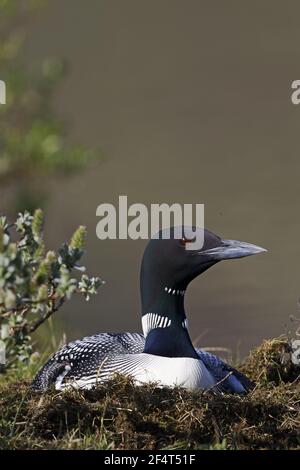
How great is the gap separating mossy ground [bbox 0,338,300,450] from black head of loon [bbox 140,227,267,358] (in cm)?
56

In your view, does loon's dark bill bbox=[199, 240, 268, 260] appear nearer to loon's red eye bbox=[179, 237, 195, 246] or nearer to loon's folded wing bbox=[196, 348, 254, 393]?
loon's red eye bbox=[179, 237, 195, 246]

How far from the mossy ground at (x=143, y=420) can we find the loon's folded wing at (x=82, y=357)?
387 millimetres

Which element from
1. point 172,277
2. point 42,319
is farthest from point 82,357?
point 42,319

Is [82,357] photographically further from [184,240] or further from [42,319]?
[42,319]

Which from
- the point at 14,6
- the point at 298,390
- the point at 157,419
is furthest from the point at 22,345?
the point at 298,390

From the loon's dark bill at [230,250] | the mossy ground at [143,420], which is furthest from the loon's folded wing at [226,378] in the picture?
the loon's dark bill at [230,250]

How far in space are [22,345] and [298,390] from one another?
66.2 inches

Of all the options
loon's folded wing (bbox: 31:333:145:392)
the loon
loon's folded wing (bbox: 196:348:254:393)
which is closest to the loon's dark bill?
the loon

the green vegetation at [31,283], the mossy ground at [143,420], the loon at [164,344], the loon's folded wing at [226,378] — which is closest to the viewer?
the green vegetation at [31,283]

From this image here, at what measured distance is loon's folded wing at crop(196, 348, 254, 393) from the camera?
15.6ft

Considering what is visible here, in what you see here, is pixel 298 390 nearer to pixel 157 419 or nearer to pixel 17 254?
pixel 157 419

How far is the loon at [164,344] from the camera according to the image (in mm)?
4645

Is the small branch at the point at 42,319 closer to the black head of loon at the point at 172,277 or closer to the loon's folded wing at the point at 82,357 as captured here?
the loon's folded wing at the point at 82,357

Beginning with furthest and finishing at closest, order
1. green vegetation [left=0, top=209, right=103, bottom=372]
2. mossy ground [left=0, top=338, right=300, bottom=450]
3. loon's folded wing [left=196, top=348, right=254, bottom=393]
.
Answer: loon's folded wing [left=196, top=348, right=254, bottom=393], mossy ground [left=0, top=338, right=300, bottom=450], green vegetation [left=0, top=209, right=103, bottom=372]
